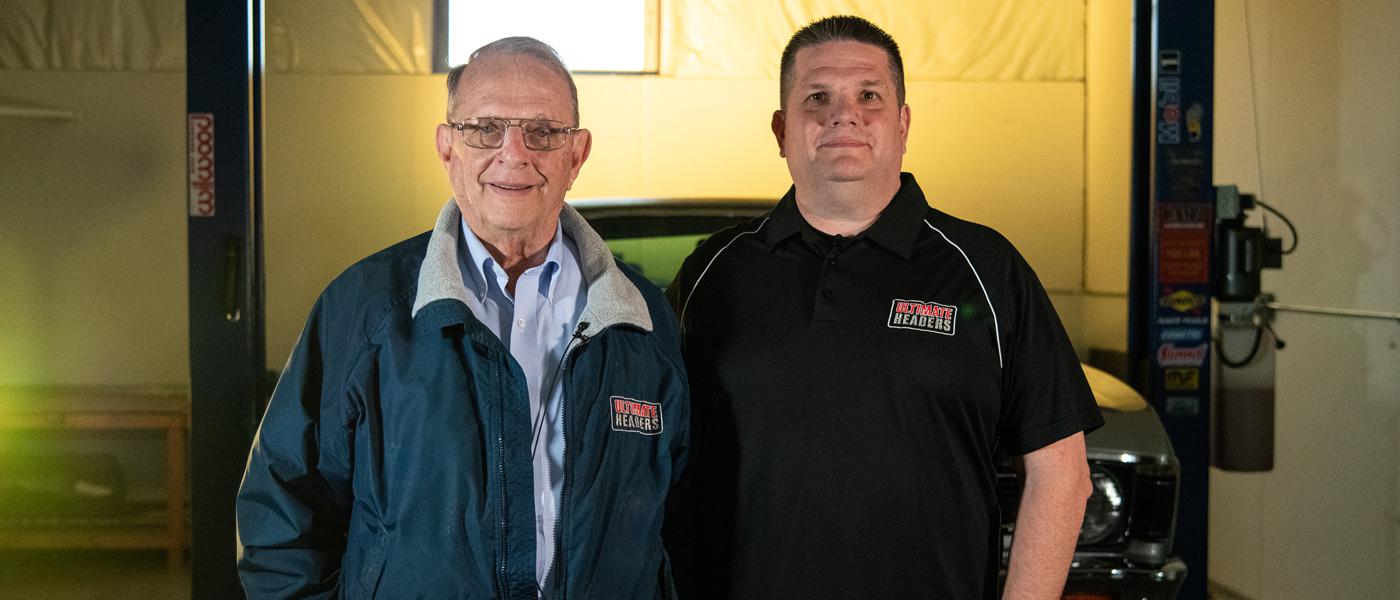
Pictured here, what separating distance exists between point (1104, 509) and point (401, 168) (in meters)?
3.13

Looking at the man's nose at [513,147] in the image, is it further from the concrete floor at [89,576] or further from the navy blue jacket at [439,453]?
the concrete floor at [89,576]

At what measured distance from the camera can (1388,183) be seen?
375 cm

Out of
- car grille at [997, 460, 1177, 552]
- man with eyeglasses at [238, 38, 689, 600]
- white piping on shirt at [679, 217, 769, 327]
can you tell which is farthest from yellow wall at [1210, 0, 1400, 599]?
man with eyeglasses at [238, 38, 689, 600]

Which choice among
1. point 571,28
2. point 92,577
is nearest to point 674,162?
point 571,28

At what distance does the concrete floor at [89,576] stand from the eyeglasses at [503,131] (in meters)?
3.63

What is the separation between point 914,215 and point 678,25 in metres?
3.28

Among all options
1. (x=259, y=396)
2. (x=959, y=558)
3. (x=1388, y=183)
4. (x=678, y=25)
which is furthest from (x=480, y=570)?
(x=678, y=25)

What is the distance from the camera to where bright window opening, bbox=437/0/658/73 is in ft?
14.9

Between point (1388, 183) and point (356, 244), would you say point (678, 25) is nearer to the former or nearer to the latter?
point (356, 244)

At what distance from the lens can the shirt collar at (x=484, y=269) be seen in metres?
1.69

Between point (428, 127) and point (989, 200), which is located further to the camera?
point (989, 200)

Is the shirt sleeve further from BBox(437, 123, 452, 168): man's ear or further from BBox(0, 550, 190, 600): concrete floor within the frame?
BBox(0, 550, 190, 600): concrete floor

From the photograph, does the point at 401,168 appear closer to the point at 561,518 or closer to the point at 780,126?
the point at 780,126

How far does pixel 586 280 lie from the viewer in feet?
5.69
